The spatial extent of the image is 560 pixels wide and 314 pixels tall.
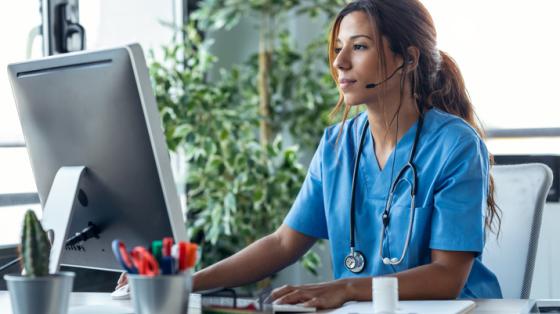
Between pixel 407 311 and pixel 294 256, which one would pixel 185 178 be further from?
pixel 407 311

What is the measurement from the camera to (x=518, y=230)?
5.49 feet

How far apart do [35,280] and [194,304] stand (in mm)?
352

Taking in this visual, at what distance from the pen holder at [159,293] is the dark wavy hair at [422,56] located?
79 centimetres

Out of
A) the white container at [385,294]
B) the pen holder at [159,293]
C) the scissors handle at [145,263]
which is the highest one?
the scissors handle at [145,263]

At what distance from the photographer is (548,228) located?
2893 millimetres

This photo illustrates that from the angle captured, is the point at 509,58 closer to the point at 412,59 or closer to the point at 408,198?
the point at 412,59

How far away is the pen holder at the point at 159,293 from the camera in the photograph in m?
1.03

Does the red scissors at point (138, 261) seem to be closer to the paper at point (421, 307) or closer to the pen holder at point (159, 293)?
the pen holder at point (159, 293)

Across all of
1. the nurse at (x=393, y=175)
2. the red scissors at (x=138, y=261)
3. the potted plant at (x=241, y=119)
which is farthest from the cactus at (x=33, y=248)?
the potted plant at (x=241, y=119)

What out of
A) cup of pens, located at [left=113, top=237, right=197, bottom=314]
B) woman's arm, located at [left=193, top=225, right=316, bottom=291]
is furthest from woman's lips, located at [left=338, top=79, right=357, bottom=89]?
cup of pens, located at [left=113, top=237, right=197, bottom=314]

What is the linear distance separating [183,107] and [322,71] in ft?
2.23

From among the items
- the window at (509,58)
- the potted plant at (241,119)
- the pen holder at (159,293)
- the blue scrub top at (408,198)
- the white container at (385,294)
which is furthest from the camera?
the window at (509,58)

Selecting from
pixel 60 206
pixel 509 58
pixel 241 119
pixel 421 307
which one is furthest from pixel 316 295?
pixel 509 58

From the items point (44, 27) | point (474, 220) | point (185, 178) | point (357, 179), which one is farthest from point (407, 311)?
point (185, 178)
